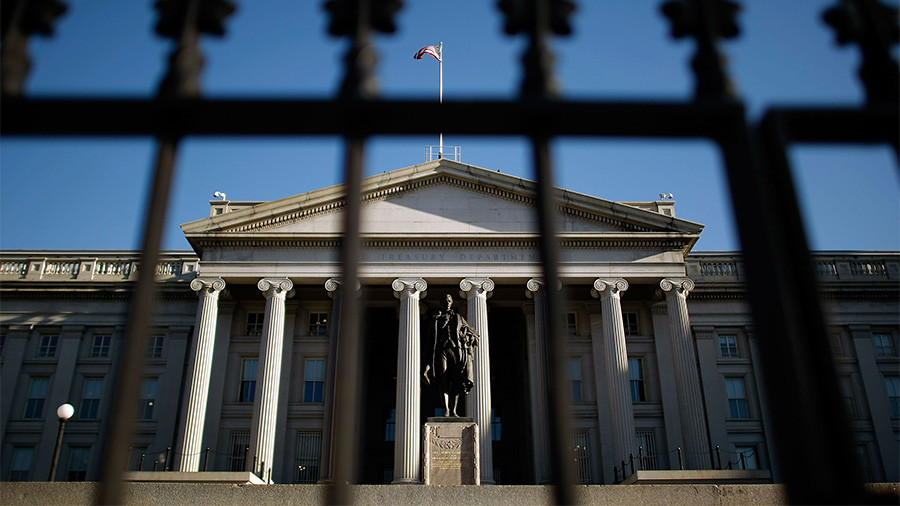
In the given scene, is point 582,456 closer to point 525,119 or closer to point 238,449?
point 238,449

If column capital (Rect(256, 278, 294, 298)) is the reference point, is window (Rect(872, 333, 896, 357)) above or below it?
below

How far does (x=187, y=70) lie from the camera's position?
9.33 feet

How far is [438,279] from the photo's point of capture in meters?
34.6

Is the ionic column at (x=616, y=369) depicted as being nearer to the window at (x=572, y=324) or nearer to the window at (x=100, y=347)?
the window at (x=572, y=324)

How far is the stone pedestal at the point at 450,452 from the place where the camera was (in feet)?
68.3

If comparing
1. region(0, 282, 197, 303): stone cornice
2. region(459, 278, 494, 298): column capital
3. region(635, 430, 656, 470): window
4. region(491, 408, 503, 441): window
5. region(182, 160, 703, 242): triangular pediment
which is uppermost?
region(182, 160, 703, 242): triangular pediment

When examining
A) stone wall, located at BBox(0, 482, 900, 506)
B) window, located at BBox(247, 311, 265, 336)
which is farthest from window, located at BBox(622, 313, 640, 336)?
stone wall, located at BBox(0, 482, 900, 506)

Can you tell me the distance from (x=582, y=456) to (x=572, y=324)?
6.59 m

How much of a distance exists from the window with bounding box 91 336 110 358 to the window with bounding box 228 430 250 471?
865cm

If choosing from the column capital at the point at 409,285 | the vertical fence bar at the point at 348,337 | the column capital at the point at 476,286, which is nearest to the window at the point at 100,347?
the column capital at the point at 409,285

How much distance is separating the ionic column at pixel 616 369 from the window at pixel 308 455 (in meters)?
13.0

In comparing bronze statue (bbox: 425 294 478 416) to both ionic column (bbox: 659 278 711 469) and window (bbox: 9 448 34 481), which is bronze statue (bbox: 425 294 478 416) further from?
window (bbox: 9 448 34 481)

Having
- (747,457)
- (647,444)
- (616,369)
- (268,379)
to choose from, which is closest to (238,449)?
(268,379)

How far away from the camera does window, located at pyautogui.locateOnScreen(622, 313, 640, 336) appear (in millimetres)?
38156
